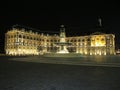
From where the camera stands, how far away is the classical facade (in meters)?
95.4

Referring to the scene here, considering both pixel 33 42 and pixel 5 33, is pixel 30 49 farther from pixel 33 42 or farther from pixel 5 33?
pixel 5 33

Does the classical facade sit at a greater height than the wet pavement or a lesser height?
greater

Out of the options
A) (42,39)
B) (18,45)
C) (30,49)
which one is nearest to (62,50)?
(18,45)

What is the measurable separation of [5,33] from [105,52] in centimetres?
6810

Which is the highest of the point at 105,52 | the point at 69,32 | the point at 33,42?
the point at 69,32

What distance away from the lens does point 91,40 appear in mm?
110188

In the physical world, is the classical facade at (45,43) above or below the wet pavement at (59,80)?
above

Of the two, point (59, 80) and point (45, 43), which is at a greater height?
point (45, 43)

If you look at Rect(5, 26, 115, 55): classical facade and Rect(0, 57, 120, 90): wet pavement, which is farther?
Rect(5, 26, 115, 55): classical facade

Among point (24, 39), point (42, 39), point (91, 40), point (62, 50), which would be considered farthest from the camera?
point (42, 39)

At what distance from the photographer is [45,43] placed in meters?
123

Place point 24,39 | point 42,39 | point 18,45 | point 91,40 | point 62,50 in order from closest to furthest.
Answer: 1. point 62,50
2. point 18,45
3. point 24,39
4. point 91,40
5. point 42,39

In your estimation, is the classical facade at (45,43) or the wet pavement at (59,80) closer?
the wet pavement at (59,80)

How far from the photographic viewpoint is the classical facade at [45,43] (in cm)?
9538
